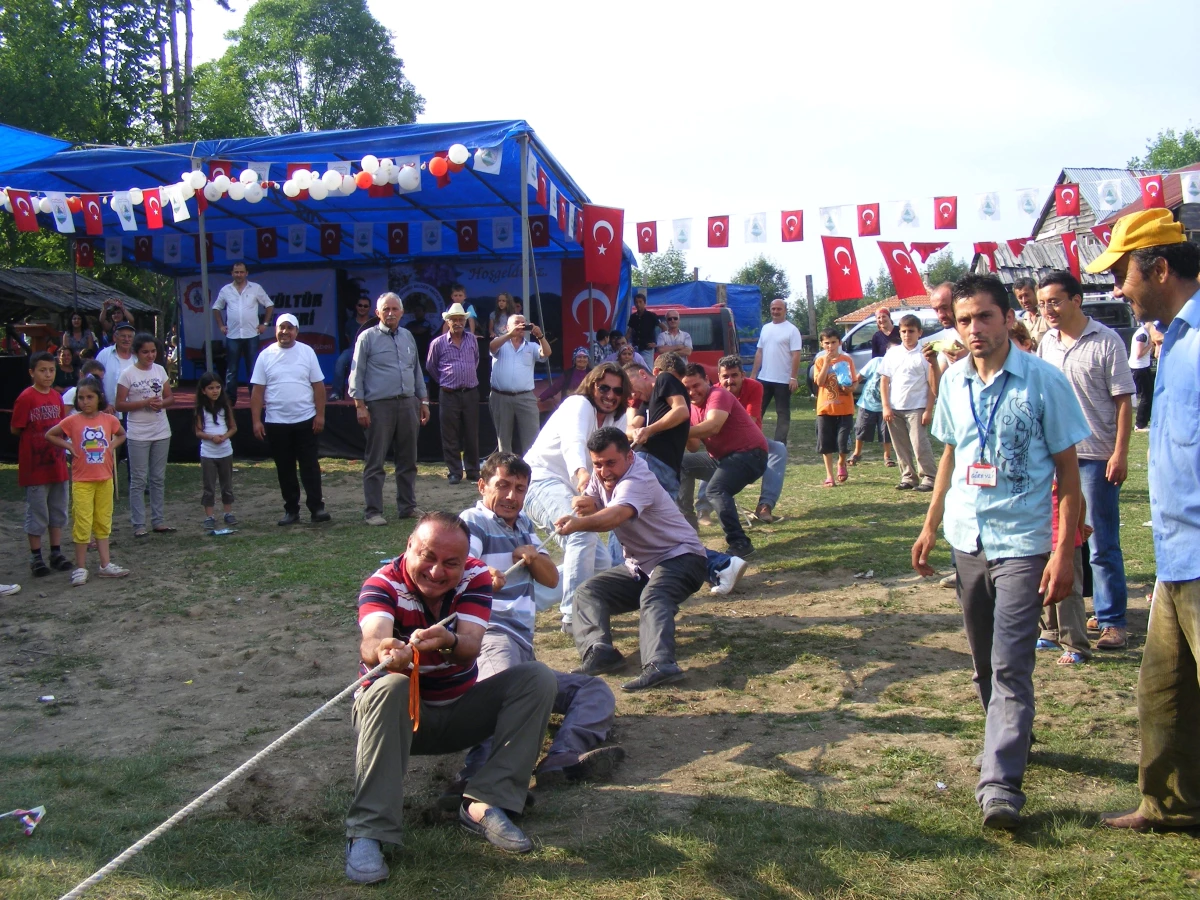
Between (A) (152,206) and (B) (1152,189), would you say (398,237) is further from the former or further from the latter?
(B) (1152,189)

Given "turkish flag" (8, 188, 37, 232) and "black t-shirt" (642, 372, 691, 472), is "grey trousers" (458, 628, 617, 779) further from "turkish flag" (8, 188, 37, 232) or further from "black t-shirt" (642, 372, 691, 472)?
"turkish flag" (8, 188, 37, 232)

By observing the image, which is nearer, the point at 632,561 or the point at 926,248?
the point at 632,561

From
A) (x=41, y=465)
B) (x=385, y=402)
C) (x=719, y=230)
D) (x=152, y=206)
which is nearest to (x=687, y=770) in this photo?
(x=41, y=465)

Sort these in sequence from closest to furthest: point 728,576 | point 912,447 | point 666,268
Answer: point 728,576 → point 912,447 → point 666,268

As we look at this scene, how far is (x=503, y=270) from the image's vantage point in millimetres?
16469

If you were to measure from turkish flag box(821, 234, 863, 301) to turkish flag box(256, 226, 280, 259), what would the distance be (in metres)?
8.79

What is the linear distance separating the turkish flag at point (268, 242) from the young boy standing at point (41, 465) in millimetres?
8874

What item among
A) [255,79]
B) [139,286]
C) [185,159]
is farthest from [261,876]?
[255,79]

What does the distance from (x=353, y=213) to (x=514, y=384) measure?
20.1 feet

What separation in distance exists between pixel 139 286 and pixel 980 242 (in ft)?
81.7

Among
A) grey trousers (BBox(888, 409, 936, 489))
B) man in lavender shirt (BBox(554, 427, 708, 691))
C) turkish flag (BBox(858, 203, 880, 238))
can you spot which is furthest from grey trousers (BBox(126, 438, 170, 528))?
turkish flag (BBox(858, 203, 880, 238))

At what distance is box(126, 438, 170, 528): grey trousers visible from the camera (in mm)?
8617

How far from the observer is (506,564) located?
4.30 m

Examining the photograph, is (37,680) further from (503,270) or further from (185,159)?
(503,270)
